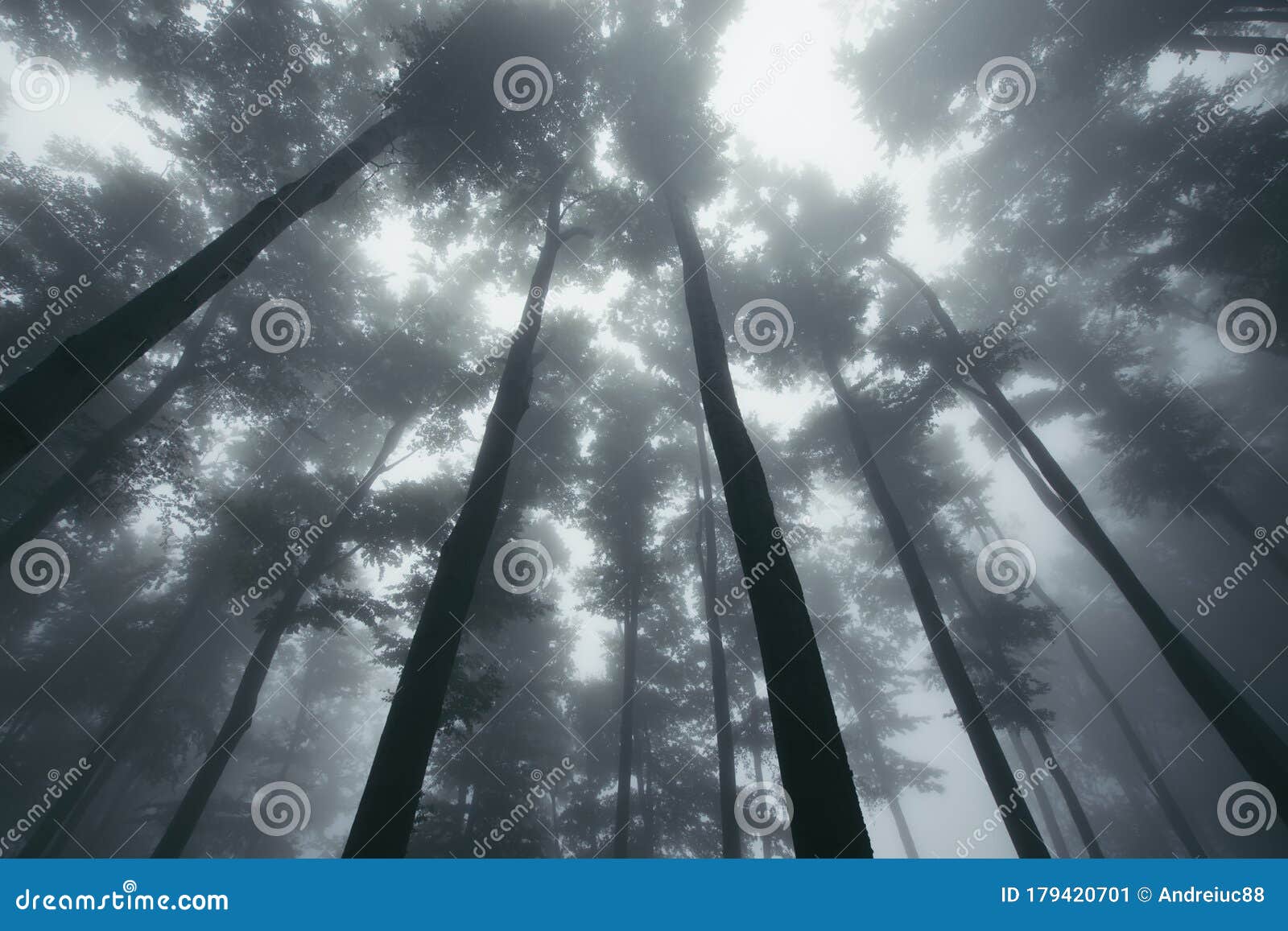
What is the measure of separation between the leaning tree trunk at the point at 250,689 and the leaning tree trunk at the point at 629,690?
25.0ft

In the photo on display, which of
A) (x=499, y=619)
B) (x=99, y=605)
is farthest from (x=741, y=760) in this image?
A: (x=99, y=605)

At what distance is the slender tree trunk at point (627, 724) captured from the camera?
12.8m

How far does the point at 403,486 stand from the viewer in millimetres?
12164

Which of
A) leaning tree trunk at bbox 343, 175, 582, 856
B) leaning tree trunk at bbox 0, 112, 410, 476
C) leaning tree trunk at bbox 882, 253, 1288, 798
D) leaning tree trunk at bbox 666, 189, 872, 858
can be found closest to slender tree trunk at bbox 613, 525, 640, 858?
leaning tree trunk at bbox 343, 175, 582, 856

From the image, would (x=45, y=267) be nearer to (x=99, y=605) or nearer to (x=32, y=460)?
(x=32, y=460)

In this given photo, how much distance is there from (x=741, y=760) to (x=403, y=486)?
18.6 m

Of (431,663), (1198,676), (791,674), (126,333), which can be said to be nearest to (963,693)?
(1198,676)

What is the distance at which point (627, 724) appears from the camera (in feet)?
45.3

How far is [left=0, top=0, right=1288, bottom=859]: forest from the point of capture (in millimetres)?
8523

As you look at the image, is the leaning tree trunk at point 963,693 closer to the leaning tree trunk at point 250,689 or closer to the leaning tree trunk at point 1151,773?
the leaning tree trunk at point 1151,773

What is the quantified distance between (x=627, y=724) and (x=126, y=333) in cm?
1334

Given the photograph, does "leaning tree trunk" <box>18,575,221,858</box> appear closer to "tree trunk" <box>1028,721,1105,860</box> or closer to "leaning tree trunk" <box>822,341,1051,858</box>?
"leaning tree trunk" <box>822,341,1051,858</box>

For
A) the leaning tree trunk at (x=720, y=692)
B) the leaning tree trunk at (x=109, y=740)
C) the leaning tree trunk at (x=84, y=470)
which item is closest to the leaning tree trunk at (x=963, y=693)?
the leaning tree trunk at (x=720, y=692)
